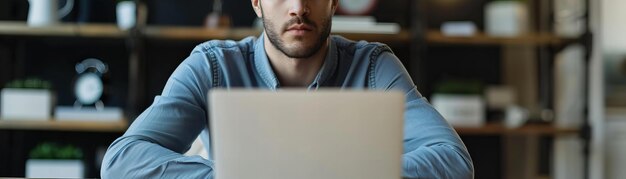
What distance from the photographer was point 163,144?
122 cm

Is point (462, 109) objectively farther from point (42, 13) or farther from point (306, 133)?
point (306, 133)

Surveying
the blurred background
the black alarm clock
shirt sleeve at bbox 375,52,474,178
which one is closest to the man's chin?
shirt sleeve at bbox 375,52,474,178

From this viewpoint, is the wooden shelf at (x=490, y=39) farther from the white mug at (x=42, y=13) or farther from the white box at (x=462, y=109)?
the white mug at (x=42, y=13)

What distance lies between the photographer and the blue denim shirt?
1.11 m

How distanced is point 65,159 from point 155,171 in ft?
7.10

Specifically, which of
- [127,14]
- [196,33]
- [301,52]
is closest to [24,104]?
[127,14]

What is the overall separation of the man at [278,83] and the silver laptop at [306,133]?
8.3 inches

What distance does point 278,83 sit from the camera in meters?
1.41

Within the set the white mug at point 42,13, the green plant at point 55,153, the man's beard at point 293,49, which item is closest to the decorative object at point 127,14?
the white mug at point 42,13

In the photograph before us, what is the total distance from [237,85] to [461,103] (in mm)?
1962

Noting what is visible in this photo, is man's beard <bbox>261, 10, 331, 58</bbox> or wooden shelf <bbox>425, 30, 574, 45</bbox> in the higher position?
man's beard <bbox>261, 10, 331, 58</bbox>

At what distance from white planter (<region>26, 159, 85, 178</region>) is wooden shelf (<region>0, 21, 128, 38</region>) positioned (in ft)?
1.56

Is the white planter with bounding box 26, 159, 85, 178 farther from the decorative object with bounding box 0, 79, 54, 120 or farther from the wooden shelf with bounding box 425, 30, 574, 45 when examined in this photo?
the wooden shelf with bounding box 425, 30, 574, 45

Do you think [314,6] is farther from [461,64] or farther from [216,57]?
[461,64]
